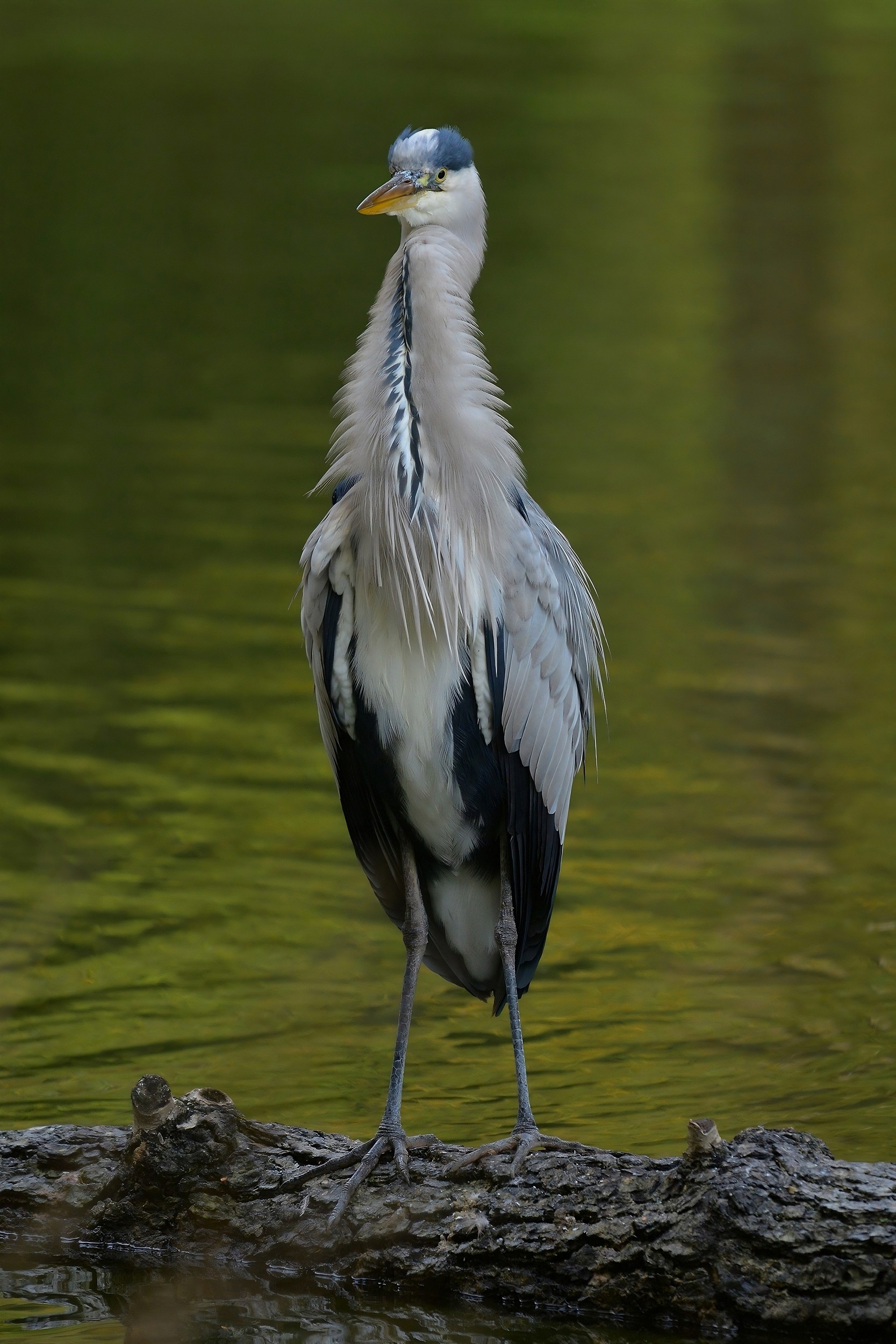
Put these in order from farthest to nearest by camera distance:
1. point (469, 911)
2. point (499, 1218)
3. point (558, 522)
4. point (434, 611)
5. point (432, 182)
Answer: point (558, 522) < point (469, 911) < point (432, 182) < point (434, 611) < point (499, 1218)

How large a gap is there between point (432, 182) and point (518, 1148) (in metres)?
2.29

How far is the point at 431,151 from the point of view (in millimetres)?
4691

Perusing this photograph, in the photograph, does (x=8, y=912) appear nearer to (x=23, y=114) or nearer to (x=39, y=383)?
(x=39, y=383)

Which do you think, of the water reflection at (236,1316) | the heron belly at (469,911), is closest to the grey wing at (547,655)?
the heron belly at (469,911)

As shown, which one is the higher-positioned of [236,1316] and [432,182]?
[432,182]

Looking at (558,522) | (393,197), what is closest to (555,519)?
(558,522)

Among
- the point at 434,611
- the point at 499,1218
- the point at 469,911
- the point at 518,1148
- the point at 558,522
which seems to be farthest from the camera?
the point at 558,522

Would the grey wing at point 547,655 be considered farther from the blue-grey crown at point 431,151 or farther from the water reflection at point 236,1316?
the water reflection at point 236,1316

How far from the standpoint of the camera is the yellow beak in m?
4.58

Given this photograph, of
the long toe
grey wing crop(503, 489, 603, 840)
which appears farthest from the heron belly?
the long toe

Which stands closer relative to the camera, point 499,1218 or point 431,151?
point 499,1218

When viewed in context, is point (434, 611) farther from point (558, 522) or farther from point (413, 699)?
point (558, 522)

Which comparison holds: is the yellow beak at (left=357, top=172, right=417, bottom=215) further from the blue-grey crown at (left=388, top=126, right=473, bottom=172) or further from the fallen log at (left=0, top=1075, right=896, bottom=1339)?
the fallen log at (left=0, top=1075, right=896, bottom=1339)

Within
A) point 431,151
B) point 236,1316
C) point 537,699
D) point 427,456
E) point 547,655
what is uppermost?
point 431,151
